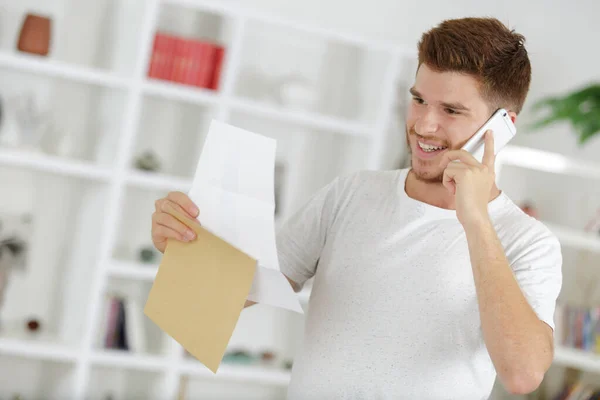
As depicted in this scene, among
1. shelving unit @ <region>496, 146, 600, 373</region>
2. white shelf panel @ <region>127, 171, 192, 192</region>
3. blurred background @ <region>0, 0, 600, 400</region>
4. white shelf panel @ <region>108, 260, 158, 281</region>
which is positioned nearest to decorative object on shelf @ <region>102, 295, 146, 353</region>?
blurred background @ <region>0, 0, 600, 400</region>

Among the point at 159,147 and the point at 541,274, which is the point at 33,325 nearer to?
the point at 159,147

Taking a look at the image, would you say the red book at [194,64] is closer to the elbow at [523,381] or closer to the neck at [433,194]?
the neck at [433,194]

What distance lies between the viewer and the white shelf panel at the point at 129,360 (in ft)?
11.1

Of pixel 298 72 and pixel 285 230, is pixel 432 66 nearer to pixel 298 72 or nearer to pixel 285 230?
pixel 285 230

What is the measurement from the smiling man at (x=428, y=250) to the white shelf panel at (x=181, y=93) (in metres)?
1.93

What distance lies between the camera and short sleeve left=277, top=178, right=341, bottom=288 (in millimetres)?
1683

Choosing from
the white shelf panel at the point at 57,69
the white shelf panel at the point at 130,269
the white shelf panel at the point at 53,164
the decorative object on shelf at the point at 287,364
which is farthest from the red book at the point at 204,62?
the decorative object on shelf at the point at 287,364

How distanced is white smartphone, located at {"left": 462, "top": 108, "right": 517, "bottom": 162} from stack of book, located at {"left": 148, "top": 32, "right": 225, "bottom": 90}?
7.05 feet

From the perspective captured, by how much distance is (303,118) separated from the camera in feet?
12.1

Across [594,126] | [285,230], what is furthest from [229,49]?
[285,230]

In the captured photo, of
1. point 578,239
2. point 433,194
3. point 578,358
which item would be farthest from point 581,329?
point 433,194

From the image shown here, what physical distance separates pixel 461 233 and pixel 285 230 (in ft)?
1.19

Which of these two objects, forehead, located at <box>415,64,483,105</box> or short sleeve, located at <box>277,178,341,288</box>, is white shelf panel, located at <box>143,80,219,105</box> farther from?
forehead, located at <box>415,64,483,105</box>

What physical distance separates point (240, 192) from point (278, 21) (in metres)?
2.27
